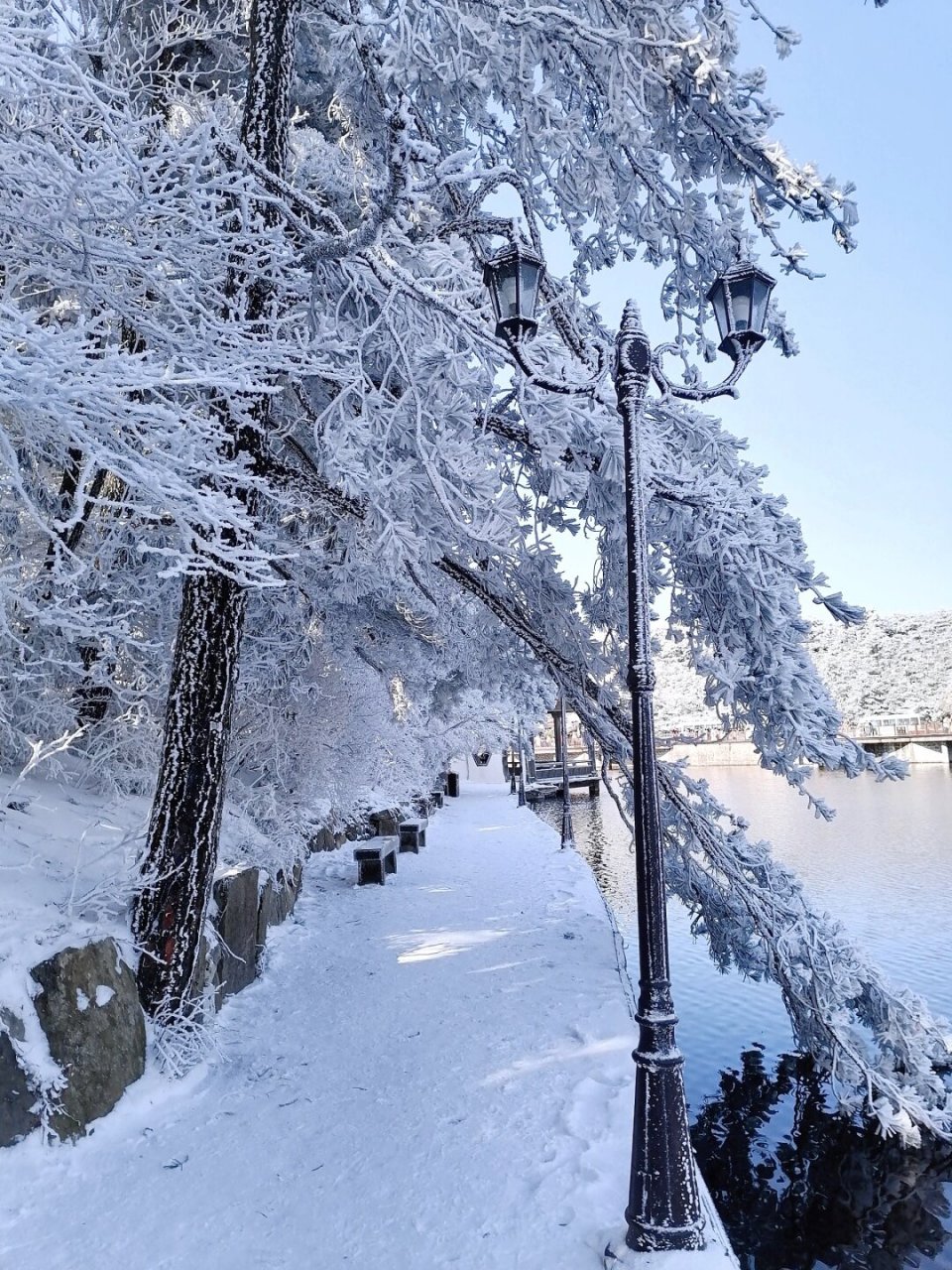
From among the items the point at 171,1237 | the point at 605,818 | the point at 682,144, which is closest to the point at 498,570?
the point at 682,144

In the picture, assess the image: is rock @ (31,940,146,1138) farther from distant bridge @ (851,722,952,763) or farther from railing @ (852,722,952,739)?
railing @ (852,722,952,739)

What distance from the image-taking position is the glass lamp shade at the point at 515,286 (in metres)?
5.23

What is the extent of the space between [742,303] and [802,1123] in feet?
21.5

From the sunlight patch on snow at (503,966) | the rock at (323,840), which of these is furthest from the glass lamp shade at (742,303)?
the rock at (323,840)

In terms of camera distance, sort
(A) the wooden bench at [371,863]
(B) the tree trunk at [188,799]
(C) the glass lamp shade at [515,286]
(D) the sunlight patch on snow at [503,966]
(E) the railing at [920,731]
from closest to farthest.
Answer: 1. (C) the glass lamp shade at [515,286]
2. (B) the tree trunk at [188,799]
3. (D) the sunlight patch on snow at [503,966]
4. (A) the wooden bench at [371,863]
5. (E) the railing at [920,731]

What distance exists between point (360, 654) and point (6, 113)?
27.9 ft

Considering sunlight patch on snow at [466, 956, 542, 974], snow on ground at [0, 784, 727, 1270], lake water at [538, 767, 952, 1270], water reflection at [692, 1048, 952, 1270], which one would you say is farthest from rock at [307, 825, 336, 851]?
water reflection at [692, 1048, 952, 1270]

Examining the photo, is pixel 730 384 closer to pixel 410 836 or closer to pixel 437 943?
pixel 437 943

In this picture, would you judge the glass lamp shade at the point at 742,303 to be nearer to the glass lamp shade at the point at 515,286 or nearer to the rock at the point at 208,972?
the glass lamp shade at the point at 515,286

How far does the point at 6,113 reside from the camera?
195 inches

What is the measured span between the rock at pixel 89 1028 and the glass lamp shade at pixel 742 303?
5799 millimetres

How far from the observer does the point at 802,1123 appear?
7.15 m

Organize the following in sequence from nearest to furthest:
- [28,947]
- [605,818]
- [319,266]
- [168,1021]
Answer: [28,947], [168,1021], [319,266], [605,818]

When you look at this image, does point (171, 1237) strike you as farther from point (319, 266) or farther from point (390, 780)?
point (390, 780)
